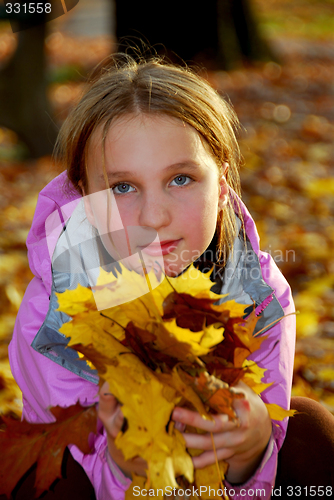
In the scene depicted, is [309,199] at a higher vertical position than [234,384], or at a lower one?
lower

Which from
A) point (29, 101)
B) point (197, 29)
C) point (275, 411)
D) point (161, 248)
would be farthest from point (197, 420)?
point (197, 29)

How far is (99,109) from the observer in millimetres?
1396

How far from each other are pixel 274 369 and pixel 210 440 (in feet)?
1.59

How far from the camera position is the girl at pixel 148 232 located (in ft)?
4.02

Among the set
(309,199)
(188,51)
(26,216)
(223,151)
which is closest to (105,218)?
(223,151)

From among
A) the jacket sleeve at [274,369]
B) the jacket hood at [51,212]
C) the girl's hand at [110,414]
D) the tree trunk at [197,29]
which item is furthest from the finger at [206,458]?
the tree trunk at [197,29]

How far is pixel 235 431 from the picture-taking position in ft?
3.38

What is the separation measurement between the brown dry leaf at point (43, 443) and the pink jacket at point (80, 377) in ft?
0.62

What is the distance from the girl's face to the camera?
49.0 inches

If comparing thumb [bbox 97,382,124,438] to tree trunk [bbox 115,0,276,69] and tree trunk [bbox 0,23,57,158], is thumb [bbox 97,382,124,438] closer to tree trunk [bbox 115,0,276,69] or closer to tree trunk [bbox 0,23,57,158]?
tree trunk [bbox 0,23,57,158]

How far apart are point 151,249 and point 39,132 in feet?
11.9

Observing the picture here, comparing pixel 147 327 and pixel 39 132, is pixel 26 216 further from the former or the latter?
pixel 147 327

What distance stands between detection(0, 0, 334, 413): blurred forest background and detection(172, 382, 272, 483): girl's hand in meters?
1.15

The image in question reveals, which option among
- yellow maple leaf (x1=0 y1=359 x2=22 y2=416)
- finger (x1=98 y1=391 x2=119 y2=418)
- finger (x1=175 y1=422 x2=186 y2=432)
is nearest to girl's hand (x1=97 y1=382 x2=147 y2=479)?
finger (x1=98 y1=391 x2=119 y2=418)
